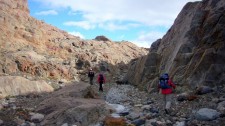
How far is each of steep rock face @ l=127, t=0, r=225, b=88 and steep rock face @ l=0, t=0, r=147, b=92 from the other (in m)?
14.6

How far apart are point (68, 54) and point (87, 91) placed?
29.8 meters

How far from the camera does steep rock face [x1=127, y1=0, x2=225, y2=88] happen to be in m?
21.8

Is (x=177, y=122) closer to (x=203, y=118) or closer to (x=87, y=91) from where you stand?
(x=203, y=118)

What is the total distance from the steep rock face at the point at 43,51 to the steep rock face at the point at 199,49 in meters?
14.6

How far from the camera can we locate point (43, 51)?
Answer: 47.9 metres

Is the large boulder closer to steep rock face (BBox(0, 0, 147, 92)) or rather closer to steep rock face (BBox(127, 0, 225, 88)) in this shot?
steep rock face (BBox(127, 0, 225, 88))

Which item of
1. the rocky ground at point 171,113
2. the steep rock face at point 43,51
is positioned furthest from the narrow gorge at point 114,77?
the steep rock face at point 43,51

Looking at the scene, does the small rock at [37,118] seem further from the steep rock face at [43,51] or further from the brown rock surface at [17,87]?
the steep rock face at [43,51]

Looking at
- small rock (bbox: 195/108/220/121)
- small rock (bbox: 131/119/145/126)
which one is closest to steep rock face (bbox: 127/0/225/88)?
small rock (bbox: 195/108/220/121)

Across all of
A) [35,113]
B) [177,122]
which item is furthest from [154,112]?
[35,113]

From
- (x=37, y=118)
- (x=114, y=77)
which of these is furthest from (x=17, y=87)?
(x=114, y=77)

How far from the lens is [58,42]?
181 feet

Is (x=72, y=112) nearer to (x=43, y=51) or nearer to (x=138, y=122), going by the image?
(x=138, y=122)

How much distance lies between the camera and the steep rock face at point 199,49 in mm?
21844
